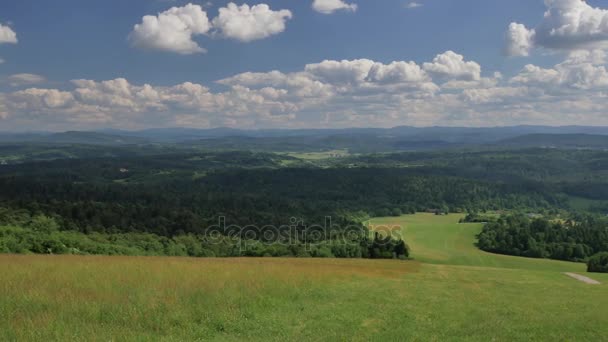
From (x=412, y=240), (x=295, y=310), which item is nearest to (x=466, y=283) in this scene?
(x=295, y=310)

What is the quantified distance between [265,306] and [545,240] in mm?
112070

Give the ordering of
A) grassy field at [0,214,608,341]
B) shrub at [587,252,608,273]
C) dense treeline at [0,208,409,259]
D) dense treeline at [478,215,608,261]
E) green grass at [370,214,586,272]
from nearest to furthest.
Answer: grassy field at [0,214,608,341] < dense treeline at [0,208,409,259] < shrub at [587,252,608,273] < green grass at [370,214,586,272] < dense treeline at [478,215,608,261]

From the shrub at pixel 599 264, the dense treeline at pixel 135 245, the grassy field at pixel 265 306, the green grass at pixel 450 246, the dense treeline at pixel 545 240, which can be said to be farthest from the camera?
the dense treeline at pixel 545 240

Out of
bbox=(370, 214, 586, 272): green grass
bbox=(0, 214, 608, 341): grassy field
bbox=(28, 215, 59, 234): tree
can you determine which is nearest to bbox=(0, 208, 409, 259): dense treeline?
bbox=(28, 215, 59, 234): tree

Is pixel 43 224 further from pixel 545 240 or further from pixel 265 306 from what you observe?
pixel 545 240

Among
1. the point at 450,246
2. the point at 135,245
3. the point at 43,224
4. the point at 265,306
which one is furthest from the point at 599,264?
the point at 43,224

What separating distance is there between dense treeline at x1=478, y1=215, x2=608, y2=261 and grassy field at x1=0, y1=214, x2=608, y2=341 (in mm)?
83005

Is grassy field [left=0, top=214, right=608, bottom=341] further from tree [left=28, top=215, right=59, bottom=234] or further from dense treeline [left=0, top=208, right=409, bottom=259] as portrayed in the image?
tree [left=28, top=215, right=59, bottom=234]

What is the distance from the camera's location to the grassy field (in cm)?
1407

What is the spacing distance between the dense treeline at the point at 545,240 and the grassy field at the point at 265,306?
8301 centimetres

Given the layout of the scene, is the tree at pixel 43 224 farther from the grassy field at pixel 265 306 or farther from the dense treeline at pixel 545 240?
the dense treeline at pixel 545 240

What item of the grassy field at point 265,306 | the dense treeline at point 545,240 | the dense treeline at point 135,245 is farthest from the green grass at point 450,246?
the grassy field at point 265,306

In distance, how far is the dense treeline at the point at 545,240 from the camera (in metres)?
98.9

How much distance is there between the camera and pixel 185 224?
86750mm
